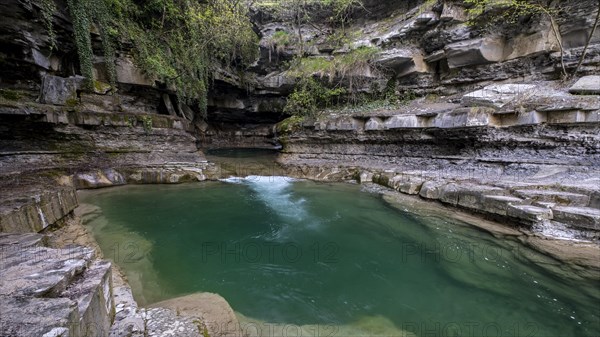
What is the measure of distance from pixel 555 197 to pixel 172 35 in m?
13.7

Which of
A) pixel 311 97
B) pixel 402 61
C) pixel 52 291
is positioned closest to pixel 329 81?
pixel 311 97

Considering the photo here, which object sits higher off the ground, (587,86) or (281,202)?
(587,86)

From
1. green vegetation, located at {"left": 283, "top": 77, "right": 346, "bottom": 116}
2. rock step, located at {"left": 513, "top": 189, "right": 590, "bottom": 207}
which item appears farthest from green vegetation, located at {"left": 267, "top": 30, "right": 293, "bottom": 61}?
rock step, located at {"left": 513, "top": 189, "right": 590, "bottom": 207}

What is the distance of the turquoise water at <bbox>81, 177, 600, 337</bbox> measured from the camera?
2.86 meters

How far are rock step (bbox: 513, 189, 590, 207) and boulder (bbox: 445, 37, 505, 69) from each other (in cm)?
594

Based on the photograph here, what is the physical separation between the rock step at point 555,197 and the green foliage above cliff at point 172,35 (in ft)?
39.4

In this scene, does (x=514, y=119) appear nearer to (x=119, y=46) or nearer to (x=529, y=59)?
(x=529, y=59)

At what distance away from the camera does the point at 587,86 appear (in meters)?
6.42

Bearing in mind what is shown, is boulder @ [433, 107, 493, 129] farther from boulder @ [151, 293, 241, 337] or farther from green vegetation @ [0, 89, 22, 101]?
green vegetation @ [0, 89, 22, 101]

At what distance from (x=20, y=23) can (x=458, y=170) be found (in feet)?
41.3

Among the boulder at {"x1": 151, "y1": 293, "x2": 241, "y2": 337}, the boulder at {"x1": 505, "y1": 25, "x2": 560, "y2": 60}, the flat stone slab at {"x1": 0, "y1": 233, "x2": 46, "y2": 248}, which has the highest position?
the boulder at {"x1": 505, "y1": 25, "x2": 560, "y2": 60}

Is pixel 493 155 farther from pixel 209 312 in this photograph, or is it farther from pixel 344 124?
pixel 209 312

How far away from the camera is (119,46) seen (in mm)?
9648

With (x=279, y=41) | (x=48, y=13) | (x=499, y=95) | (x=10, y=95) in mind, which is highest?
(x=279, y=41)
